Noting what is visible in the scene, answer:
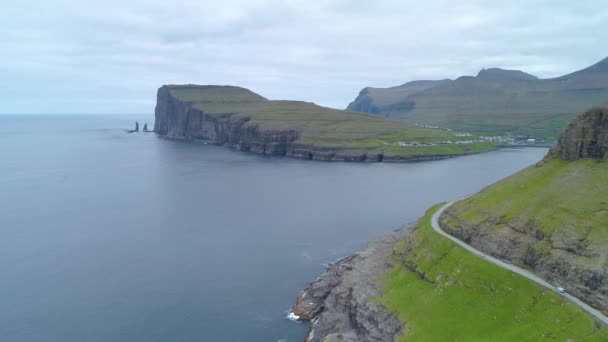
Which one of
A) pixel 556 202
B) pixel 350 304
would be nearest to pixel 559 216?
pixel 556 202

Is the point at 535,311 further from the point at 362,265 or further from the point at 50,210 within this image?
the point at 50,210

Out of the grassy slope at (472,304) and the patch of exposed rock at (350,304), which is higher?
the grassy slope at (472,304)

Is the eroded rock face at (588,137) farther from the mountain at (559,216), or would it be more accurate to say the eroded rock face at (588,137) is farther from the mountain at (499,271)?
the mountain at (499,271)

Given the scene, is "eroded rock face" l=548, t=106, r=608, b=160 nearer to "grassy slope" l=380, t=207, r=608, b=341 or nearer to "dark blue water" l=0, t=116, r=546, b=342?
"grassy slope" l=380, t=207, r=608, b=341

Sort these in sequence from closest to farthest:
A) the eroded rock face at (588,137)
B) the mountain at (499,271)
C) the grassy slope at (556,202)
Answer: the mountain at (499,271)
the grassy slope at (556,202)
the eroded rock face at (588,137)

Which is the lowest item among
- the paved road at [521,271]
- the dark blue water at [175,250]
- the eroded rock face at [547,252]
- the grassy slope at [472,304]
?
the dark blue water at [175,250]

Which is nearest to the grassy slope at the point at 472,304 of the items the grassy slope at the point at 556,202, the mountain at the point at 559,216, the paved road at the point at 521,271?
the paved road at the point at 521,271

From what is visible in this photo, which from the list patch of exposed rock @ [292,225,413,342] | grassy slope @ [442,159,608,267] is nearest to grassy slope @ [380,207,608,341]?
patch of exposed rock @ [292,225,413,342]
